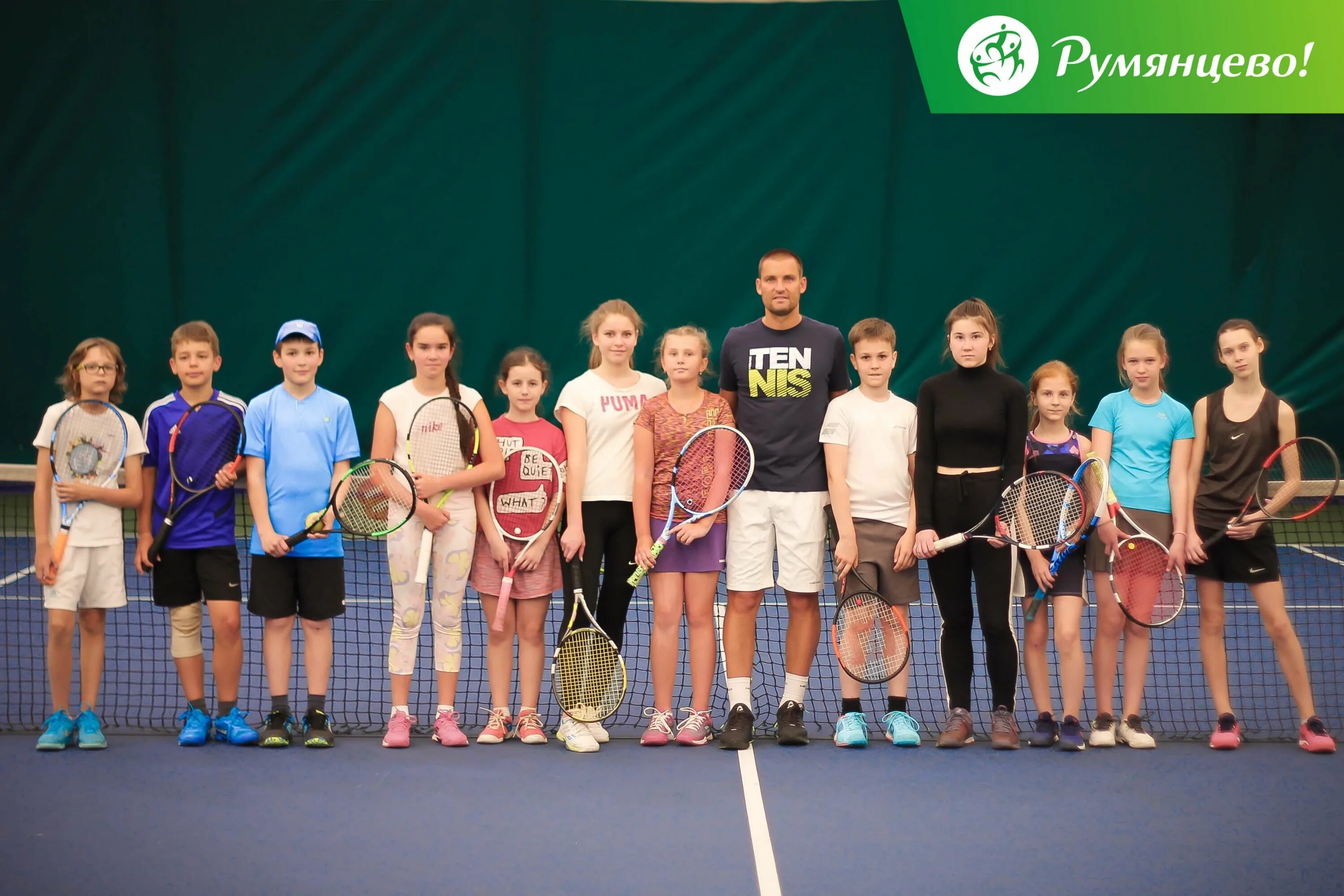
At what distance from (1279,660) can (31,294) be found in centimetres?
850

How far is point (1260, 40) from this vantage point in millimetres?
8781

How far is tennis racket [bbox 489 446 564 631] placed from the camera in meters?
4.14

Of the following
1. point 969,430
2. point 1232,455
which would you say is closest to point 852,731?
point 969,430

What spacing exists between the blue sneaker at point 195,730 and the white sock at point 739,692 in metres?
1.70

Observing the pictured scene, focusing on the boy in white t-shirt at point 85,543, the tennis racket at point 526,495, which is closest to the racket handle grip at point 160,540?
the boy in white t-shirt at point 85,543

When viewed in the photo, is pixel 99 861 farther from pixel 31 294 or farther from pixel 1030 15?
pixel 1030 15

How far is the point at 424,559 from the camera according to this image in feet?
13.1

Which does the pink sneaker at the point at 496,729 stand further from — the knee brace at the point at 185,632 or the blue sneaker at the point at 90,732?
the blue sneaker at the point at 90,732

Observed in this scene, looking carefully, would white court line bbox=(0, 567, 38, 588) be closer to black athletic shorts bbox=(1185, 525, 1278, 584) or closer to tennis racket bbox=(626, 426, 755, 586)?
tennis racket bbox=(626, 426, 755, 586)

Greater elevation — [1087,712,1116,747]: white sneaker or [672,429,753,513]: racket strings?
[672,429,753,513]: racket strings

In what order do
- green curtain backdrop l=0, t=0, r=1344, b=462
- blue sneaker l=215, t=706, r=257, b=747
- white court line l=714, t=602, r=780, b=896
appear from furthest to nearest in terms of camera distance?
1. green curtain backdrop l=0, t=0, r=1344, b=462
2. blue sneaker l=215, t=706, r=257, b=747
3. white court line l=714, t=602, r=780, b=896

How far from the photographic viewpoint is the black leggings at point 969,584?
4.01m

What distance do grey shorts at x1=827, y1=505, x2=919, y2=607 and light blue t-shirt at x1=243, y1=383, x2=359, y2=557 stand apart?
1.67 m

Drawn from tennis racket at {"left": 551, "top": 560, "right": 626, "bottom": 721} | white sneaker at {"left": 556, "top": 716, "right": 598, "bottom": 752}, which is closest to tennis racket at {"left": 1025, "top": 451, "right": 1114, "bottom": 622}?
tennis racket at {"left": 551, "top": 560, "right": 626, "bottom": 721}
